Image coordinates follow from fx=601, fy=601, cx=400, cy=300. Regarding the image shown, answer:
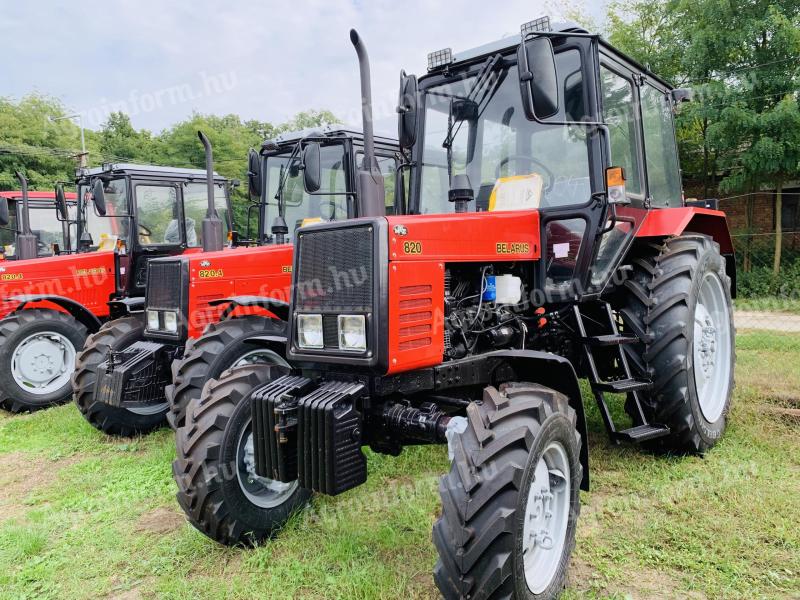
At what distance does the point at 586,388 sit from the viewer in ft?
18.2

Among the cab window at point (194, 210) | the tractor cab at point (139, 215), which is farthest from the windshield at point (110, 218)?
the cab window at point (194, 210)

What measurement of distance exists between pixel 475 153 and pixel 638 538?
240 cm

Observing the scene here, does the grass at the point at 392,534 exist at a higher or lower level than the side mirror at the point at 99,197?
lower

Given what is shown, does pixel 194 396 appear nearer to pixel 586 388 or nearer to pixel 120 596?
pixel 120 596

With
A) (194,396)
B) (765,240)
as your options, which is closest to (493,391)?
(194,396)

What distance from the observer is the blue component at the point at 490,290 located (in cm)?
336

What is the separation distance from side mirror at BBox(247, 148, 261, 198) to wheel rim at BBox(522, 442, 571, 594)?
4.51 metres

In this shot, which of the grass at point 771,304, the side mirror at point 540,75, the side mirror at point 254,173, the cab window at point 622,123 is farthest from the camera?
the grass at point 771,304

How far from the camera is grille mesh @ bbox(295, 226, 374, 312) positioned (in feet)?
8.86

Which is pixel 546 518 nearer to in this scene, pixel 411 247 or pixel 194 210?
pixel 411 247

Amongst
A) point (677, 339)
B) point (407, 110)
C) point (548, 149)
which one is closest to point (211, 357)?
point (407, 110)

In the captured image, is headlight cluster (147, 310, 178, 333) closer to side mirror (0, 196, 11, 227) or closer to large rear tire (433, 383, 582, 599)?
large rear tire (433, 383, 582, 599)

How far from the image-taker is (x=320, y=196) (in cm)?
611

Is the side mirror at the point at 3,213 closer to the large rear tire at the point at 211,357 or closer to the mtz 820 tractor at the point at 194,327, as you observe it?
the mtz 820 tractor at the point at 194,327
